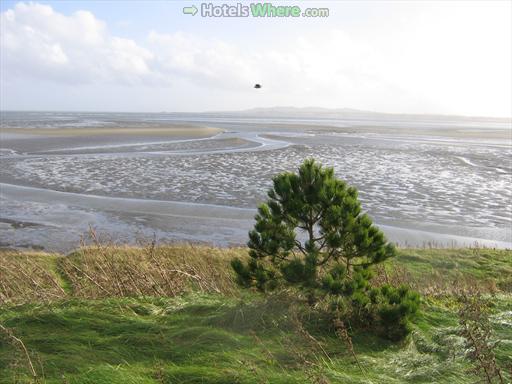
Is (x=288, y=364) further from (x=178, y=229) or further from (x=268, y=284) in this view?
(x=178, y=229)

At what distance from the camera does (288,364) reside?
4754 millimetres

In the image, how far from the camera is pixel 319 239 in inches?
255

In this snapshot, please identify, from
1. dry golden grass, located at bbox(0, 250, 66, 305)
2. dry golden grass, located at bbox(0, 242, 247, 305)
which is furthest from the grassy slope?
dry golden grass, located at bbox(0, 242, 247, 305)

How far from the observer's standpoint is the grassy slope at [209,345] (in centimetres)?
450

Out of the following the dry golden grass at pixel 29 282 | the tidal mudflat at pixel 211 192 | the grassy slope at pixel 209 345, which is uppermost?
the grassy slope at pixel 209 345

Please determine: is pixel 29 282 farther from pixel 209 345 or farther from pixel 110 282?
pixel 209 345

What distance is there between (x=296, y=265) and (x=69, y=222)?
14786mm

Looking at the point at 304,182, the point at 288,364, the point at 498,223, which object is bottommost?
the point at 498,223

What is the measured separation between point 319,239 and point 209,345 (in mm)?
2130

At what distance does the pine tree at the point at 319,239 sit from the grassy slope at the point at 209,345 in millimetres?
389

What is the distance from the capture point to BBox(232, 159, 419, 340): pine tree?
19.3 ft

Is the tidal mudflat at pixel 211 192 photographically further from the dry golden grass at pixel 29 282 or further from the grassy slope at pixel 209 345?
the grassy slope at pixel 209 345

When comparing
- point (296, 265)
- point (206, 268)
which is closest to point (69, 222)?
point (206, 268)

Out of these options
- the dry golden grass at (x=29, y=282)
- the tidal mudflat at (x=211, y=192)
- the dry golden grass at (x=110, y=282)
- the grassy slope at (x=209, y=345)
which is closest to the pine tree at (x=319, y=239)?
the grassy slope at (x=209, y=345)
